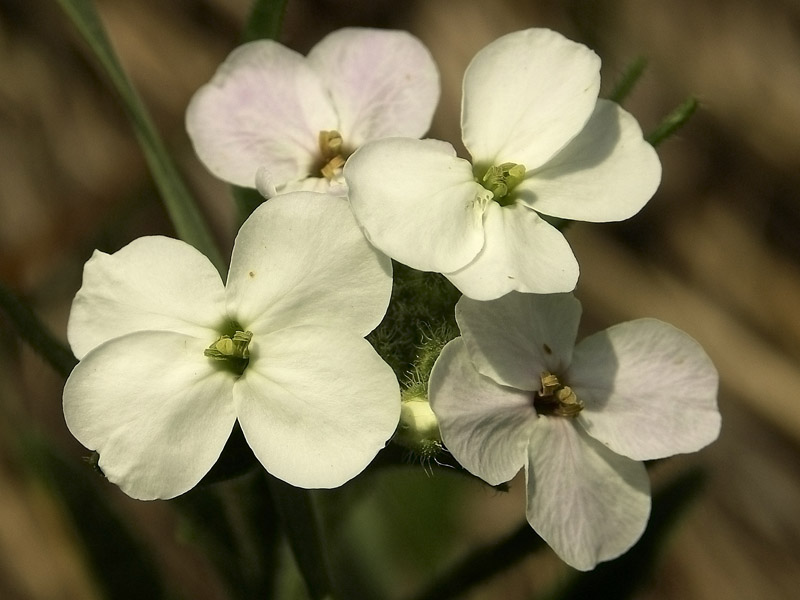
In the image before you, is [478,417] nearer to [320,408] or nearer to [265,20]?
[320,408]

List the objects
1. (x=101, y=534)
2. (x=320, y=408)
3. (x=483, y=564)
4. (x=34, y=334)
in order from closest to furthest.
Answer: (x=320, y=408) < (x=34, y=334) < (x=483, y=564) < (x=101, y=534)

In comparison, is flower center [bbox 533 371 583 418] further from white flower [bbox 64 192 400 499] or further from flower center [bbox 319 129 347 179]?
flower center [bbox 319 129 347 179]

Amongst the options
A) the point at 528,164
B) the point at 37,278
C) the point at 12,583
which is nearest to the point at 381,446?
the point at 528,164

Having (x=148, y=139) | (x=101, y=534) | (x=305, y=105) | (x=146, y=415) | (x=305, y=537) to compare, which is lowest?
(x=101, y=534)

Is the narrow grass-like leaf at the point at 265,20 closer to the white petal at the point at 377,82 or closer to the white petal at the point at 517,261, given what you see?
the white petal at the point at 377,82

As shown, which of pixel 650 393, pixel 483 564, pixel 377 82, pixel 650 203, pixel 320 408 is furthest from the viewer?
Result: pixel 650 203

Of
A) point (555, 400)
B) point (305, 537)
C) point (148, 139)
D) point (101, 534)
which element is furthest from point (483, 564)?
point (148, 139)

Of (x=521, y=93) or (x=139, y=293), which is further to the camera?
(x=521, y=93)
